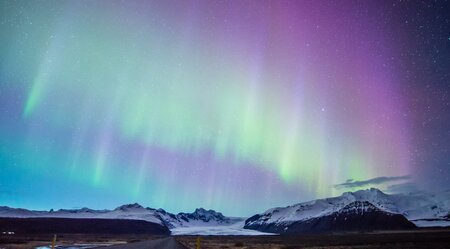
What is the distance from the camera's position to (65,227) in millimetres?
178500

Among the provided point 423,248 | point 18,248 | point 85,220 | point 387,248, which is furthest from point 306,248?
point 85,220

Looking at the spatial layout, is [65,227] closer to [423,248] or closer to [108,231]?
[108,231]

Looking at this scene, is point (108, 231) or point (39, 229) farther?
point (108, 231)

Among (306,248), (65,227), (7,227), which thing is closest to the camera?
(306,248)

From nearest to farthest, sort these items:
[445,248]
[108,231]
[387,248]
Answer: [445,248]
[387,248]
[108,231]

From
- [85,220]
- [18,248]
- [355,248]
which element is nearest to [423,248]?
[355,248]

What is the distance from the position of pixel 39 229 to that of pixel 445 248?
532 feet

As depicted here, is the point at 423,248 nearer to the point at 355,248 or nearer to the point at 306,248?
the point at 355,248

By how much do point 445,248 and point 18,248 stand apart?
57.1 metres

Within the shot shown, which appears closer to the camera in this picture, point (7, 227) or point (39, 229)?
point (7, 227)

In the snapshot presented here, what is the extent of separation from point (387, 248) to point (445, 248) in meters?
7.23

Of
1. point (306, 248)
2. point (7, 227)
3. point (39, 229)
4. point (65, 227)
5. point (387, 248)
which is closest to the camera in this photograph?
point (387, 248)

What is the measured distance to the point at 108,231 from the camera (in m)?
196

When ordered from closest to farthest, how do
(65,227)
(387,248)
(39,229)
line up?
(387,248) → (39,229) → (65,227)
